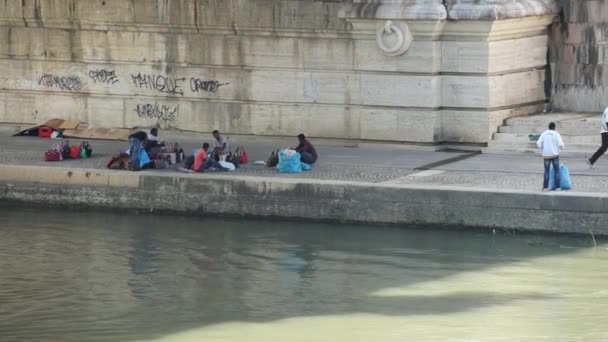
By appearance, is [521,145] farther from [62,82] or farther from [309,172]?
[62,82]

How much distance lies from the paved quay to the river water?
284 millimetres

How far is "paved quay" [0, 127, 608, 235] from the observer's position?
89.0 feet

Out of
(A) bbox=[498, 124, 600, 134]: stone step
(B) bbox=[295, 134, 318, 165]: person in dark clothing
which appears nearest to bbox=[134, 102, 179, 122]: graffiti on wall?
(B) bbox=[295, 134, 318, 165]: person in dark clothing

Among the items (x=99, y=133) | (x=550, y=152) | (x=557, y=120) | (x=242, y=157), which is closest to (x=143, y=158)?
(x=242, y=157)

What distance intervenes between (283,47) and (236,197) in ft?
16.5

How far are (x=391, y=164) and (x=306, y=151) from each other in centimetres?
156

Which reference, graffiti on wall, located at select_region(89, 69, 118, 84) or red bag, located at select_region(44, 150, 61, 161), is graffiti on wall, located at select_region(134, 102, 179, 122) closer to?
graffiti on wall, located at select_region(89, 69, 118, 84)

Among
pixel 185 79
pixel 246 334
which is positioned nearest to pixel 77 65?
pixel 185 79

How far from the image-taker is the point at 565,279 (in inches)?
963

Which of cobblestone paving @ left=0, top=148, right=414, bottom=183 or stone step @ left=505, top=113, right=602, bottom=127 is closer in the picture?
cobblestone paving @ left=0, top=148, right=414, bottom=183

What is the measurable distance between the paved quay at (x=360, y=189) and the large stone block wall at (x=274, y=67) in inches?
32.4

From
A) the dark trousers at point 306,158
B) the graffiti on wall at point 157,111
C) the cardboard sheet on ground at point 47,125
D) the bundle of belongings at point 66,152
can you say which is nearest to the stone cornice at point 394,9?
the dark trousers at point 306,158

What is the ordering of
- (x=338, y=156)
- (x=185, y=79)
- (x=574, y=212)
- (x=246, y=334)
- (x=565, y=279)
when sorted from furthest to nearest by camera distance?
(x=185, y=79) < (x=338, y=156) < (x=574, y=212) < (x=565, y=279) < (x=246, y=334)

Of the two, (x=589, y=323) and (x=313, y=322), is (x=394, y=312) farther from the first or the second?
(x=589, y=323)
